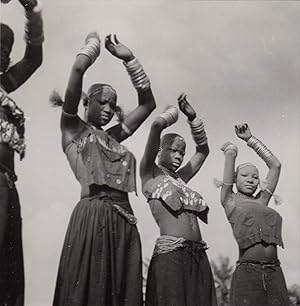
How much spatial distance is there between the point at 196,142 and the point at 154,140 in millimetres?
532

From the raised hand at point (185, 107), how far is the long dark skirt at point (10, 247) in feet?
4.51

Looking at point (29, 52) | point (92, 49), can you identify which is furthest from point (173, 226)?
point (29, 52)

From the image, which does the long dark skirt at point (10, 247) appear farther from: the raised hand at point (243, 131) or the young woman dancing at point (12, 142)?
the raised hand at point (243, 131)

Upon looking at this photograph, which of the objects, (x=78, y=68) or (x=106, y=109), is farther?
(x=106, y=109)

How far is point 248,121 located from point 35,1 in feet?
5.68

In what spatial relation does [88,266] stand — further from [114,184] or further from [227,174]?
[227,174]

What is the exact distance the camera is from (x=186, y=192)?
13.0 feet

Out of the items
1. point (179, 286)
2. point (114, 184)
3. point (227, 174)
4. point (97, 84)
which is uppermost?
point (97, 84)

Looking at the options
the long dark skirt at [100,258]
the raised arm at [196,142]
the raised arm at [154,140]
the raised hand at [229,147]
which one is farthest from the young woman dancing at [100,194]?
the raised hand at [229,147]

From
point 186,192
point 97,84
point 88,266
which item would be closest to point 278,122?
point 186,192

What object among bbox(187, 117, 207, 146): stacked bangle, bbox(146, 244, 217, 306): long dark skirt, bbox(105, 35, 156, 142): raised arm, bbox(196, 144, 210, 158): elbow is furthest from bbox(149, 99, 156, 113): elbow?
bbox(146, 244, 217, 306): long dark skirt

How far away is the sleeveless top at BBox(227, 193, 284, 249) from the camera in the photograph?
416 centimetres

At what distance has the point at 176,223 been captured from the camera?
3834mm

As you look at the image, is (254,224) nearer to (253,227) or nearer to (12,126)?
(253,227)
